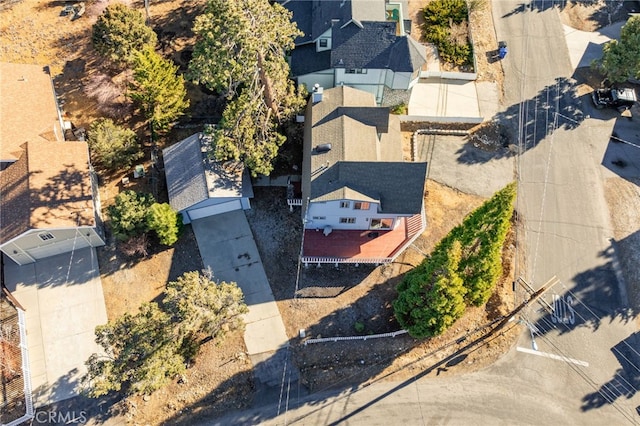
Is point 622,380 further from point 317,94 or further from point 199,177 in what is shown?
point 199,177

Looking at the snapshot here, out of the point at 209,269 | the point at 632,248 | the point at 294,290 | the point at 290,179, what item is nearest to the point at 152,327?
the point at 209,269

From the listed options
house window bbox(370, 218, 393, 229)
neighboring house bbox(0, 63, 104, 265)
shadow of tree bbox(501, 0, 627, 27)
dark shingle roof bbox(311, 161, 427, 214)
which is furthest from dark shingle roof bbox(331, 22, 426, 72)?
neighboring house bbox(0, 63, 104, 265)

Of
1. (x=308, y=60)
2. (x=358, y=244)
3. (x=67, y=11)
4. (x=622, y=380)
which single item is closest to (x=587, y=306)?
(x=622, y=380)

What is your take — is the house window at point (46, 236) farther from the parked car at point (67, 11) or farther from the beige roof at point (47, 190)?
the parked car at point (67, 11)

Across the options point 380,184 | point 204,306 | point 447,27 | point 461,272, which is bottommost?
point 204,306

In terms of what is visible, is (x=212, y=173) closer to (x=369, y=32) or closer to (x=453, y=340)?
(x=369, y=32)
